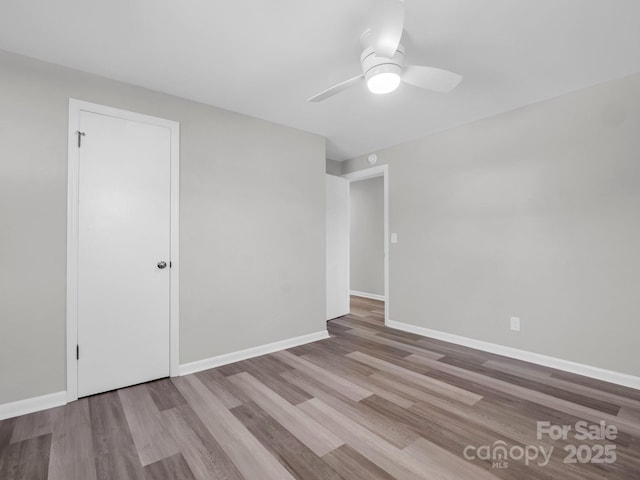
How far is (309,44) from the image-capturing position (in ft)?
6.69

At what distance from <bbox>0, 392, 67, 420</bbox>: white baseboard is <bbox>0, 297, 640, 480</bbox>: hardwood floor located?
0.05 meters

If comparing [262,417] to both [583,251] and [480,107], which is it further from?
[480,107]

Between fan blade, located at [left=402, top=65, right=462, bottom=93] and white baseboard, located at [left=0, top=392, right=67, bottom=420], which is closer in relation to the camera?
fan blade, located at [left=402, top=65, right=462, bottom=93]

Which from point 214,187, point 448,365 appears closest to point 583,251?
point 448,365

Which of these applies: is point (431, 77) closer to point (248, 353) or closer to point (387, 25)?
point (387, 25)

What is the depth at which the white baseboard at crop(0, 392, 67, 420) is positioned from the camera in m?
2.07

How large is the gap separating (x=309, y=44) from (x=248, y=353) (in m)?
2.80

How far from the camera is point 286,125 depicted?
3514 millimetres

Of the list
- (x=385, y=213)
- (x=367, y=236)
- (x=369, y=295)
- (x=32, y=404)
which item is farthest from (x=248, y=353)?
(x=367, y=236)

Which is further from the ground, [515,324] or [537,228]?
[537,228]

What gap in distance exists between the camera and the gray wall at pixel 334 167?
503 centimetres

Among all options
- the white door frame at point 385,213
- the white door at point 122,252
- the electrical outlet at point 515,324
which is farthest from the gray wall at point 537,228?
the white door at point 122,252

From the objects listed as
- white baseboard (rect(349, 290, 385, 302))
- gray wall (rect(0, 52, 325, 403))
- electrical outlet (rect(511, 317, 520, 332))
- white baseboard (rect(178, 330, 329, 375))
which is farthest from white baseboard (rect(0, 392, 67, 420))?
white baseboard (rect(349, 290, 385, 302))

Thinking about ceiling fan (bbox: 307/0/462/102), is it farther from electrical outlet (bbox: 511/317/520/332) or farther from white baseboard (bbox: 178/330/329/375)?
white baseboard (bbox: 178/330/329/375)
